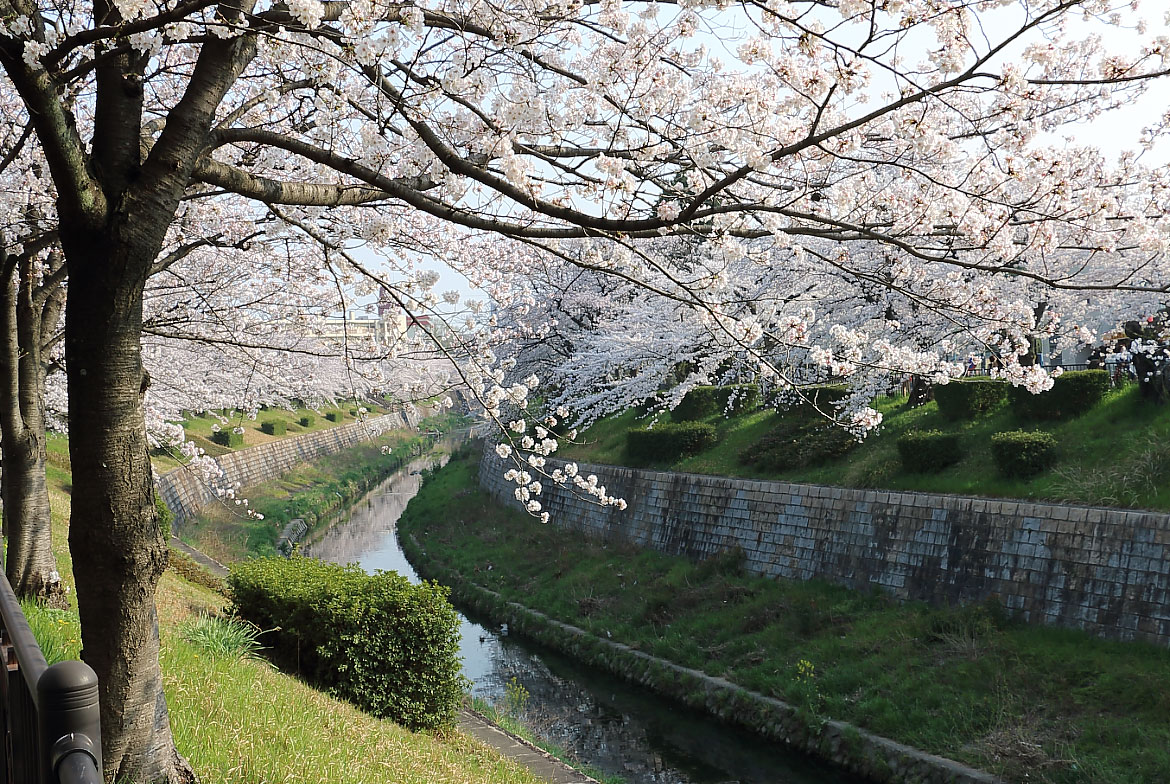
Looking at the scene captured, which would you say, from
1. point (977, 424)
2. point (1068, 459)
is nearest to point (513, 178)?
point (1068, 459)

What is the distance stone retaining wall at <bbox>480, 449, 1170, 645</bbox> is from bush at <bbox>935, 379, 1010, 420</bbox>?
2.54 metres

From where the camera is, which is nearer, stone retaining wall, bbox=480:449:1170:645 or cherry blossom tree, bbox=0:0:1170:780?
cherry blossom tree, bbox=0:0:1170:780

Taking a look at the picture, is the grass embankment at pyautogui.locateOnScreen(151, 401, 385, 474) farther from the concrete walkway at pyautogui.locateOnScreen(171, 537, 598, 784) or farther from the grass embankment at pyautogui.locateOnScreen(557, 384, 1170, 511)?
the concrete walkway at pyautogui.locateOnScreen(171, 537, 598, 784)

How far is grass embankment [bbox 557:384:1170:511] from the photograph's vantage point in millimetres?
11836

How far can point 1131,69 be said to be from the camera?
398 cm

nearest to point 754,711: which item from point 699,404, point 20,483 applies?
point 20,483

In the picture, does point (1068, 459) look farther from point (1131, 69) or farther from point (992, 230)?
point (1131, 69)

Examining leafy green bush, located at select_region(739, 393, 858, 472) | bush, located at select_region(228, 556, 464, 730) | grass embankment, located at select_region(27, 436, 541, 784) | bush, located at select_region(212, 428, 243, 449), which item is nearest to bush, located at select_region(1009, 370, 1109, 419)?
leafy green bush, located at select_region(739, 393, 858, 472)

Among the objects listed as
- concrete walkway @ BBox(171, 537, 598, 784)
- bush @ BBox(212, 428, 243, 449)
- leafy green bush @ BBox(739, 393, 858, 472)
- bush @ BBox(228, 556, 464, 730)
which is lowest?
concrete walkway @ BBox(171, 537, 598, 784)

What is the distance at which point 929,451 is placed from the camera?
48.7 feet

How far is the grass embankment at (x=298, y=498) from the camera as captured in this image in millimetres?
22000

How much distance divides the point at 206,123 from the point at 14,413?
17.9 ft

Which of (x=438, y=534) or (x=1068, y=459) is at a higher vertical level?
(x=1068, y=459)

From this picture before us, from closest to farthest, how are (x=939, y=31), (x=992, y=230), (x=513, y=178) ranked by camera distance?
(x=939, y=31) < (x=513, y=178) < (x=992, y=230)
